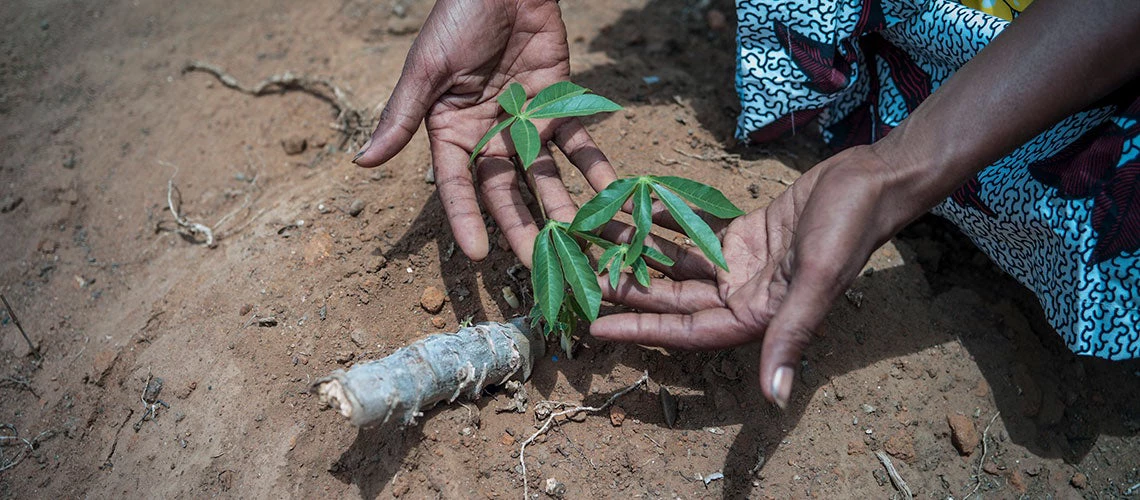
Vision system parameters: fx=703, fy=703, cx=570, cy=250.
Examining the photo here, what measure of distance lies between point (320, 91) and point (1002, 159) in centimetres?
243

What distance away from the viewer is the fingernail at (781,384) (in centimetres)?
132

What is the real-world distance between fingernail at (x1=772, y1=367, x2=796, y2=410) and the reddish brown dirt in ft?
1.61

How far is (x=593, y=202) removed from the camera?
62.9 inches

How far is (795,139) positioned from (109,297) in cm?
240

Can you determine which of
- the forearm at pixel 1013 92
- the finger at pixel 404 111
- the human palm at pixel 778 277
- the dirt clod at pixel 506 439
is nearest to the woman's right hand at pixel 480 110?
the finger at pixel 404 111

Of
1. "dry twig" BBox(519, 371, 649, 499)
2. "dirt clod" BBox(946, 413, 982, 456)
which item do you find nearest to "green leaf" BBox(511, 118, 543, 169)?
"dry twig" BBox(519, 371, 649, 499)

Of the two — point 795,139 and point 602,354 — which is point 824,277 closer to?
point 602,354

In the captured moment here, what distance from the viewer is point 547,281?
62.5 inches

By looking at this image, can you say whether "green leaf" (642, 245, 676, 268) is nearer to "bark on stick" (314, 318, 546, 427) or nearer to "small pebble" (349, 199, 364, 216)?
"bark on stick" (314, 318, 546, 427)

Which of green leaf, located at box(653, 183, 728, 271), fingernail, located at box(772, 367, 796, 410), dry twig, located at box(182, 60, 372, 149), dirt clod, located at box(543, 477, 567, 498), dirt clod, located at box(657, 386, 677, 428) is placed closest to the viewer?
fingernail, located at box(772, 367, 796, 410)

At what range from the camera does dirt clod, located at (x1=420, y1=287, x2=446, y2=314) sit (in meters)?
1.96

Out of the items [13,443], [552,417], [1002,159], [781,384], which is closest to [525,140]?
[552,417]

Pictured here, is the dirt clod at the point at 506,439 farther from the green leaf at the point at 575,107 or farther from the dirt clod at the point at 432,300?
the green leaf at the point at 575,107

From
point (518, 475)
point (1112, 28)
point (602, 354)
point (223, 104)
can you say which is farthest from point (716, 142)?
point (223, 104)
